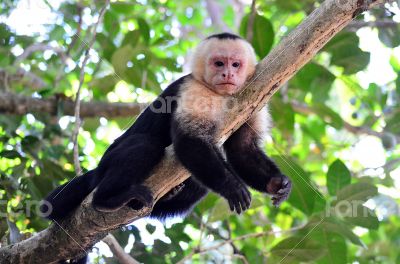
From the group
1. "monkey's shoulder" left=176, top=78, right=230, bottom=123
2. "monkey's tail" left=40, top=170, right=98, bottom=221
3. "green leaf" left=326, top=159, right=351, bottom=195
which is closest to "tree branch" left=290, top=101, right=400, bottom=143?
"green leaf" left=326, top=159, right=351, bottom=195

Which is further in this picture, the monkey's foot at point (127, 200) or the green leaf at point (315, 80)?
the green leaf at point (315, 80)

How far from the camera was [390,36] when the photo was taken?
4320 millimetres

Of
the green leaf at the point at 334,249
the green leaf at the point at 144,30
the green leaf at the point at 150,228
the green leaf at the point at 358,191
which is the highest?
the green leaf at the point at 144,30

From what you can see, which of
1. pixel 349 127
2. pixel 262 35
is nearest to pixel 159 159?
pixel 262 35

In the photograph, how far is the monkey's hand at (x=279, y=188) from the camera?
A: 2.92m

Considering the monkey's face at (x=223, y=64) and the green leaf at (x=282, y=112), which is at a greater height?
the monkey's face at (x=223, y=64)

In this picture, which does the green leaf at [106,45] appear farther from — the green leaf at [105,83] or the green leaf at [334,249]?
the green leaf at [334,249]

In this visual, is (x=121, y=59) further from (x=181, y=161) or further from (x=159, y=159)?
(x=181, y=161)

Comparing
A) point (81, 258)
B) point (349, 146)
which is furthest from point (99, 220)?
point (349, 146)

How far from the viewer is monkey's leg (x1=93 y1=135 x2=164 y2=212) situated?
2590mm

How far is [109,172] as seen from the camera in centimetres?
277

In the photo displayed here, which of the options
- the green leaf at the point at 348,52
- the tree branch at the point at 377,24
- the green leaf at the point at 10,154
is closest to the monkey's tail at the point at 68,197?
the green leaf at the point at 10,154

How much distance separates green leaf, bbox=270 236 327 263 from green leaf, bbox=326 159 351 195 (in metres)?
0.42

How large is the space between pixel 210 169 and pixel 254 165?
51cm
